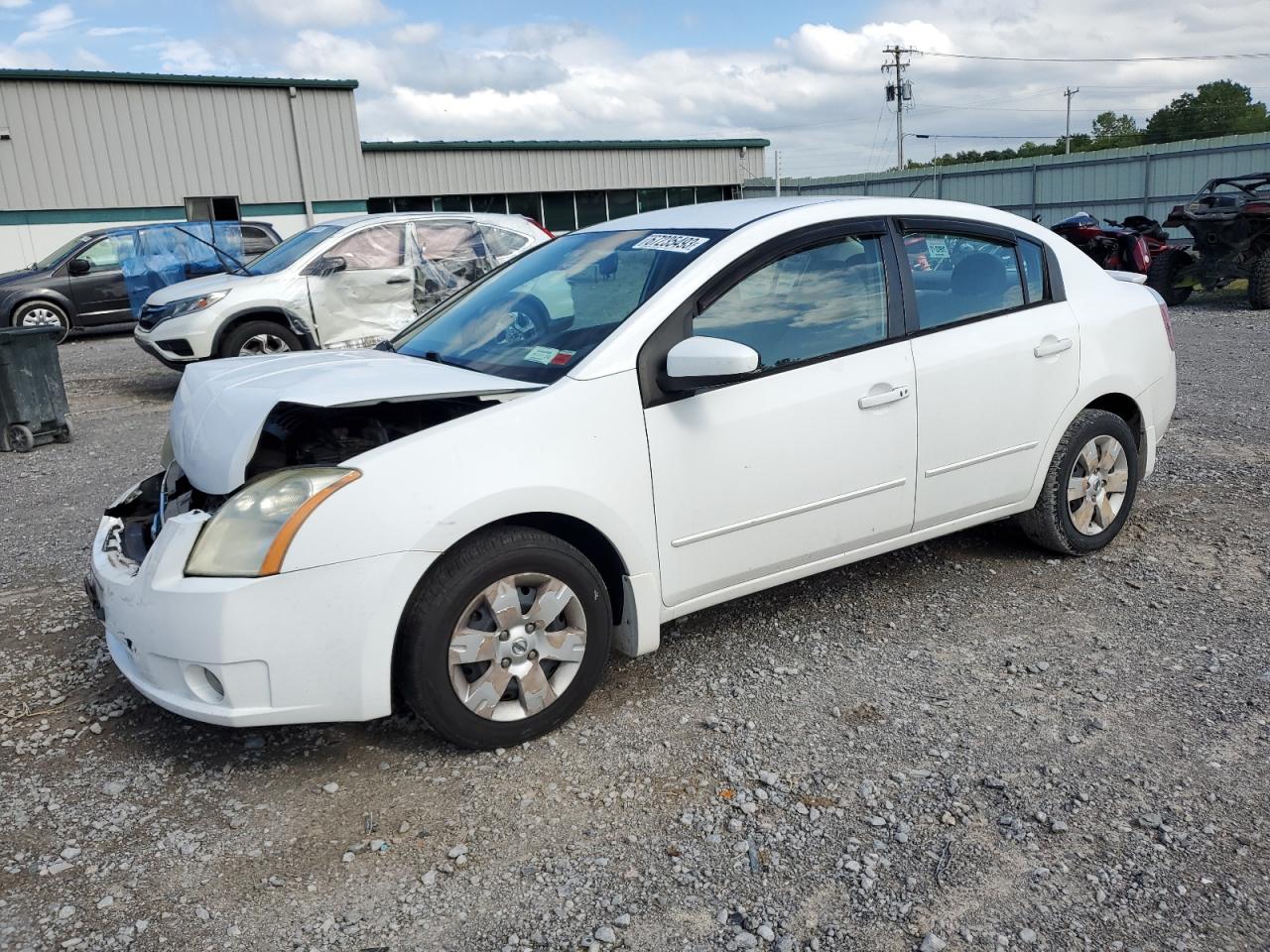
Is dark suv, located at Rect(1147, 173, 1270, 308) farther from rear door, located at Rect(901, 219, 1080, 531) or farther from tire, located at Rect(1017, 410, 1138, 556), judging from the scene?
rear door, located at Rect(901, 219, 1080, 531)

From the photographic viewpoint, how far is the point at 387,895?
2668 millimetres

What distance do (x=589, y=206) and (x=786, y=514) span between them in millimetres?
29128

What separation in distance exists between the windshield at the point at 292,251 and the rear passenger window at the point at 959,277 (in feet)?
23.5

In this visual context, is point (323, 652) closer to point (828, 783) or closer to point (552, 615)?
point (552, 615)

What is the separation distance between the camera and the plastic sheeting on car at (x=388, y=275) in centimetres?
977

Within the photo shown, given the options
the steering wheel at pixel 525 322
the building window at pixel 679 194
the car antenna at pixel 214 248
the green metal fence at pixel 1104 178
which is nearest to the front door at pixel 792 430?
the steering wheel at pixel 525 322

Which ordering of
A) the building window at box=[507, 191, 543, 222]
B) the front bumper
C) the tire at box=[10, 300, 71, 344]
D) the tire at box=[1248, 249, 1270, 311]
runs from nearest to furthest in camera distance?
the front bumper < the tire at box=[1248, 249, 1270, 311] < the tire at box=[10, 300, 71, 344] < the building window at box=[507, 191, 543, 222]

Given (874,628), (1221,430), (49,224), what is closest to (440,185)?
(49,224)

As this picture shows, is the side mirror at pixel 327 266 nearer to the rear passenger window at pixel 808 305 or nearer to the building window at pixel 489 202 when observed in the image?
the rear passenger window at pixel 808 305

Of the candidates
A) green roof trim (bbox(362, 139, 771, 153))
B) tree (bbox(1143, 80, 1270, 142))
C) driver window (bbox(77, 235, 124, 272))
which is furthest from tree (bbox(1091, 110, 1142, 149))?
driver window (bbox(77, 235, 124, 272))

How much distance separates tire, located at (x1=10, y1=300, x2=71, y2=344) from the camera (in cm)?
1460

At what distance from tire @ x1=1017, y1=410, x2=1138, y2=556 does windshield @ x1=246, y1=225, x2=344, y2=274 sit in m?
7.49

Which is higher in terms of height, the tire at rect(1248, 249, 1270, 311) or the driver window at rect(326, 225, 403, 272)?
the driver window at rect(326, 225, 403, 272)

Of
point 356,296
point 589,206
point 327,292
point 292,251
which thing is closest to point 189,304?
point 292,251
